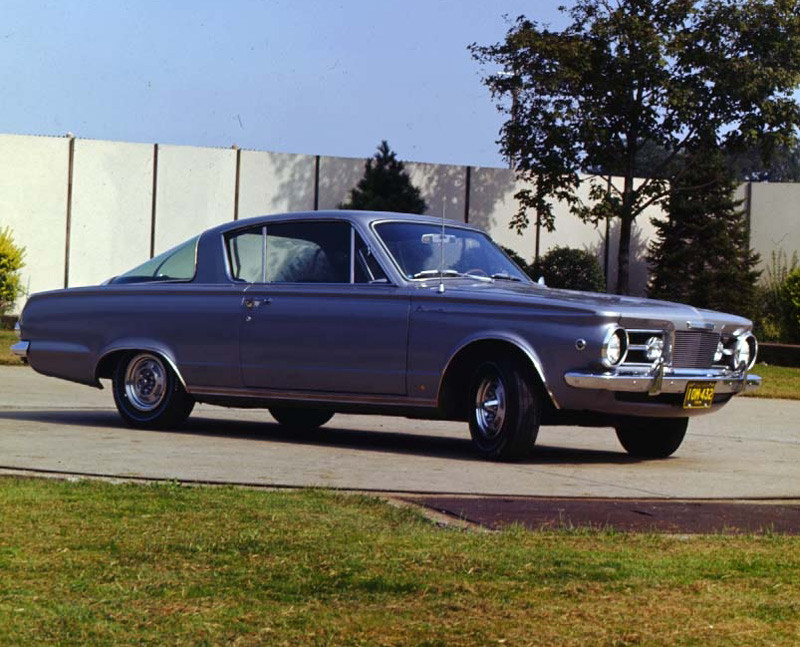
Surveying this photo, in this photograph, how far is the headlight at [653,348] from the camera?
8.77 metres

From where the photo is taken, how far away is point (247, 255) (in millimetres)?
10422

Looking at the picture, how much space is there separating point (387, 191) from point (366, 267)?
19.4 m

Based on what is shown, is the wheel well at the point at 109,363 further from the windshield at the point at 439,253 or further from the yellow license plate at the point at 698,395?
the yellow license plate at the point at 698,395

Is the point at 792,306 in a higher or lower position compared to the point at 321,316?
higher

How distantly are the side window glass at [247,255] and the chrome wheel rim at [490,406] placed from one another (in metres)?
2.06

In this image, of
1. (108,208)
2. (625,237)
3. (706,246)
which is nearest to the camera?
(108,208)

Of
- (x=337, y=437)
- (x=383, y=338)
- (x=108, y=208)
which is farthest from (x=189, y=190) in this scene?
(x=383, y=338)

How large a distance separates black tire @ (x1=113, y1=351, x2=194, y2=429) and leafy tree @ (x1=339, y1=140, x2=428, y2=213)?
58.7 ft

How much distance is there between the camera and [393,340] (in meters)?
9.38

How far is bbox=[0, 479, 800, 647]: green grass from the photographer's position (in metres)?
4.22

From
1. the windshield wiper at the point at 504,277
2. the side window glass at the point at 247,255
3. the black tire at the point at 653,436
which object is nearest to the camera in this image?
the black tire at the point at 653,436

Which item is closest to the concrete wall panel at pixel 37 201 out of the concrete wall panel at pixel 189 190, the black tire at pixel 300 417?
the concrete wall panel at pixel 189 190

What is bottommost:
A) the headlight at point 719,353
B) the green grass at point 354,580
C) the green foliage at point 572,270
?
the green grass at point 354,580

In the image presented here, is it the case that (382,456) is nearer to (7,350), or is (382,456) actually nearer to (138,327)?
(138,327)
